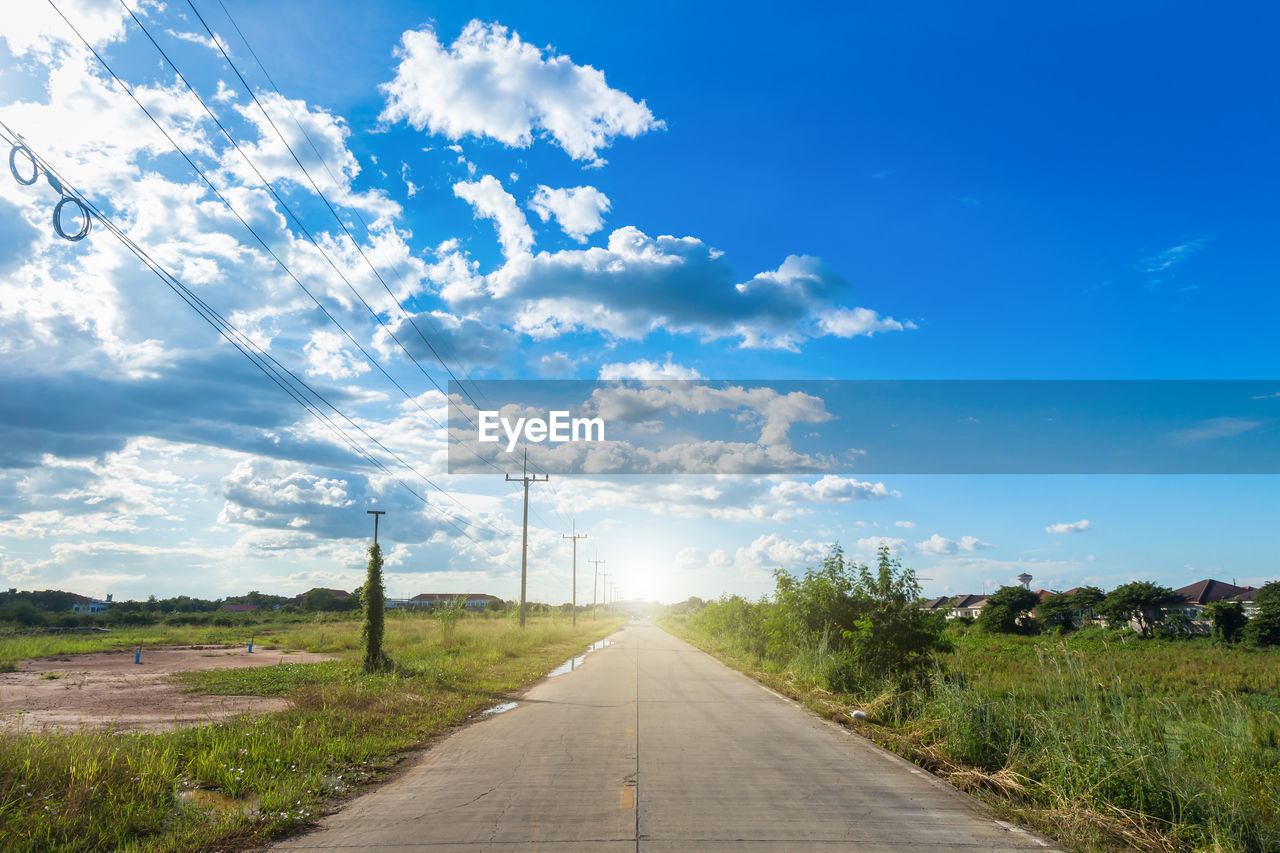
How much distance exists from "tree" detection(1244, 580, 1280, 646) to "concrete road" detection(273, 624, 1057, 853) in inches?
2131

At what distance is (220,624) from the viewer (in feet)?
220

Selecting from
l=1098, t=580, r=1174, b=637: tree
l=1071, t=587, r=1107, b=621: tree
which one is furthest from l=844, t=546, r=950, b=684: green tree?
l=1071, t=587, r=1107, b=621: tree

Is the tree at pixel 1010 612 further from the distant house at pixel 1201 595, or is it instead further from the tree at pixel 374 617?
the tree at pixel 374 617

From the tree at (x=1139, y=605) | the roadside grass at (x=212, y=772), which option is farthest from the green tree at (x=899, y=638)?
the tree at (x=1139, y=605)

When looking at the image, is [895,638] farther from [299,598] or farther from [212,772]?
[299,598]

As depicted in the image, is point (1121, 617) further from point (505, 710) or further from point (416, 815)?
point (416, 815)

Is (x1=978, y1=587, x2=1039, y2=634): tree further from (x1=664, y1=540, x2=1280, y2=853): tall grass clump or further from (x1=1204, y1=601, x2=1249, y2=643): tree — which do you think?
(x1=664, y1=540, x2=1280, y2=853): tall grass clump

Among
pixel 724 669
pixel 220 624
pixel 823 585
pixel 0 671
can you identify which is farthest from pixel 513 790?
pixel 220 624

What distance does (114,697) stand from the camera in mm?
17031

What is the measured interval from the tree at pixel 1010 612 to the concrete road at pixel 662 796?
78.2 metres

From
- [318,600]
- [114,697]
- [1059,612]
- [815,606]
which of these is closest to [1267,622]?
[1059,612]

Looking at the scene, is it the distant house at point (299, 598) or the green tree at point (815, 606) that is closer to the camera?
the green tree at point (815, 606)

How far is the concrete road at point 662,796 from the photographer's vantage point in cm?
613

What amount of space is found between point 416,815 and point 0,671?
26.4m
